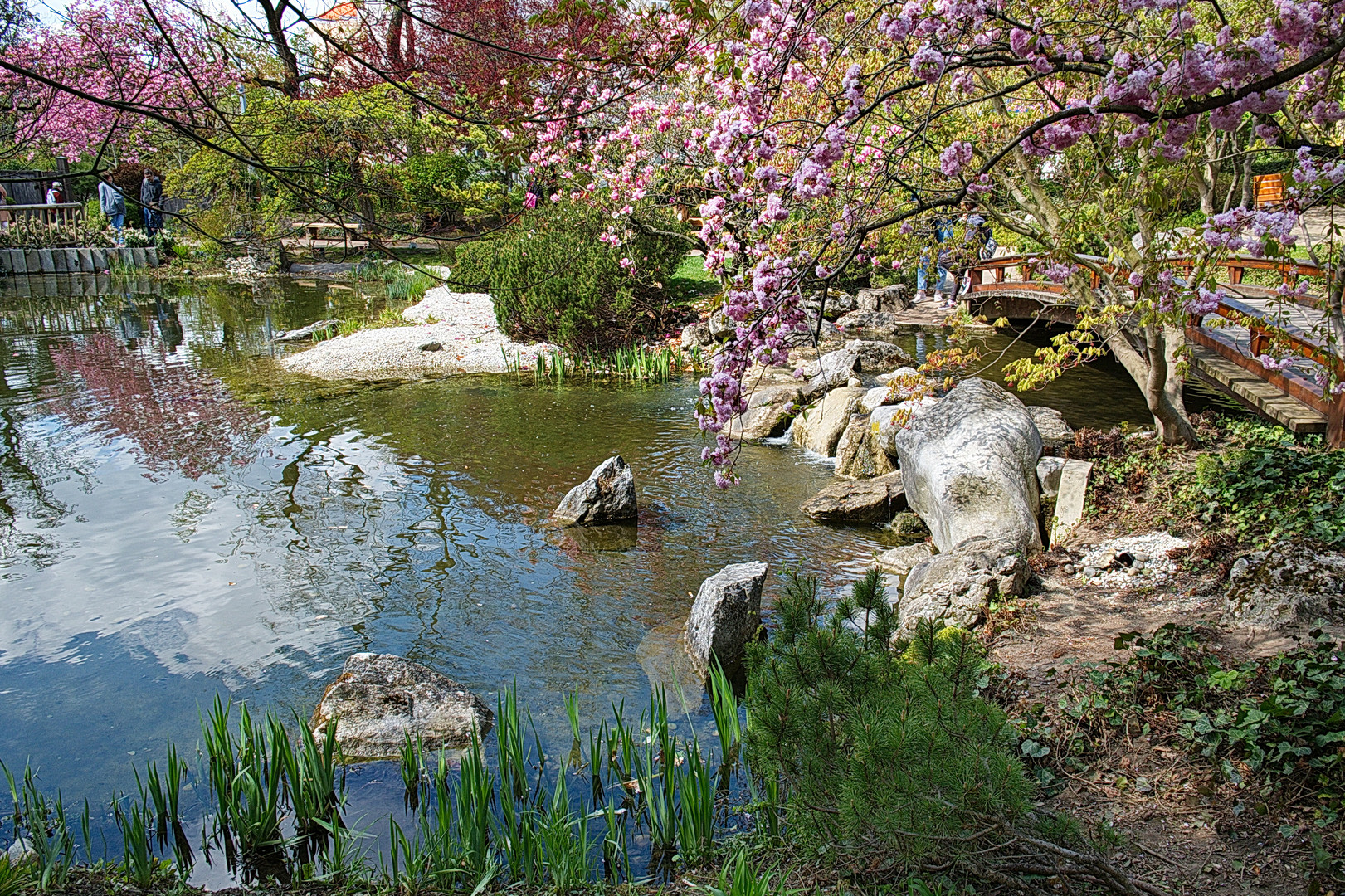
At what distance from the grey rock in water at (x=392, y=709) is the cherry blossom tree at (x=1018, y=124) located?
1.77 meters

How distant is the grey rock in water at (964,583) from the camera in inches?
199

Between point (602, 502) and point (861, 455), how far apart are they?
2.84 metres

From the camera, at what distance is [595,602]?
20.0 feet

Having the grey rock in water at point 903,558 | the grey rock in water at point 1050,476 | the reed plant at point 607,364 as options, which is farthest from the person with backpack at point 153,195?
the grey rock in water at point 1050,476

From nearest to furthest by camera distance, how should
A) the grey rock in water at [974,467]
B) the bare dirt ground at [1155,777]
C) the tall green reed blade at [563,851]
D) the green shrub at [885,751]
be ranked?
1. the green shrub at [885,751]
2. the bare dirt ground at [1155,777]
3. the tall green reed blade at [563,851]
4. the grey rock in water at [974,467]

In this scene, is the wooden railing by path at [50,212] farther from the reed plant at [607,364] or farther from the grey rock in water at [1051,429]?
the grey rock in water at [1051,429]

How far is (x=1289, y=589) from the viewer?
4316 millimetres

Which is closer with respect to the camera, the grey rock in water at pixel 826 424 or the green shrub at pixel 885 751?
the green shrub at pixel 885 751

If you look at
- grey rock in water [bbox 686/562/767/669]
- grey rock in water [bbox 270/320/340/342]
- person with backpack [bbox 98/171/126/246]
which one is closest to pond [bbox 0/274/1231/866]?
grey rock in water [bbox 686/562/767/669]

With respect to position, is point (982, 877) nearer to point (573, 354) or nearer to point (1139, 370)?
point (1139, 370)

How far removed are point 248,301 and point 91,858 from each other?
19893 mm

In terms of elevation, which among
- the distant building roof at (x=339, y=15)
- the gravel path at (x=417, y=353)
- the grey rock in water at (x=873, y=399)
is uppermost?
the distant building roof at (x=339, y=15)

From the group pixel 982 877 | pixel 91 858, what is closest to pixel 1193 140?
pixel 982 877

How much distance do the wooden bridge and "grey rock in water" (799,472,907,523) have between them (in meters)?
1.92
